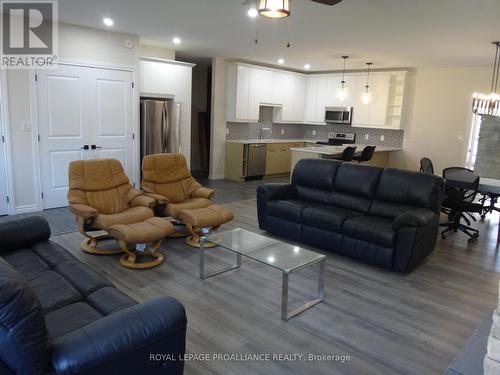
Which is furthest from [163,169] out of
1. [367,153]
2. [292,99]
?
[292,99]

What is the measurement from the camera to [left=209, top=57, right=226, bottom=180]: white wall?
830 cm

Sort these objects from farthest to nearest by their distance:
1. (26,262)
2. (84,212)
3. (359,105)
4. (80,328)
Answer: (359,105)
(84,212)
(26,262)
(80,328)

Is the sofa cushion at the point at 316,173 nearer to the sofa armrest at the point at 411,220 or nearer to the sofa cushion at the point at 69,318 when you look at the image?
the sofa armrest at the point at 411,220

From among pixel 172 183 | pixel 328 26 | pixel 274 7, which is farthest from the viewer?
pixel 172 183

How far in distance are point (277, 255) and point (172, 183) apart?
2211 millimetres

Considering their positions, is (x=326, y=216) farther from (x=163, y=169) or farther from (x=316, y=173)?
(x=163, y=169)

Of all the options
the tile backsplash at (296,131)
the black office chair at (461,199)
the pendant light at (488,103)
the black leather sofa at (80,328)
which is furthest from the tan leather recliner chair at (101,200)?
the pendant light at (488,103)

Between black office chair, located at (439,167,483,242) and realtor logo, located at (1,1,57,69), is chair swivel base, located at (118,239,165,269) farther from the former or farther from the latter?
black office chair, located at (439,167,483,242)

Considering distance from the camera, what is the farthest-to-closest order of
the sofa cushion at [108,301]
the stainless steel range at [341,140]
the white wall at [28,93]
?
the stainless steel range at [341,140] < the white wall at [28,93] < the sofa cushion at [108,301]

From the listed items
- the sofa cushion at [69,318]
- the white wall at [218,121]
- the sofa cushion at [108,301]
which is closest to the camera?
the sofa cushion at [69,318]

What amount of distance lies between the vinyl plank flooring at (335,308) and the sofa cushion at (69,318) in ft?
2.35

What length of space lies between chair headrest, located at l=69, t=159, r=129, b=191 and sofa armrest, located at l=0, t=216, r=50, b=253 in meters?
1.22

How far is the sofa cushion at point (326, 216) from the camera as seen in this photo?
425cm

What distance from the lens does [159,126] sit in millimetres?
6703
